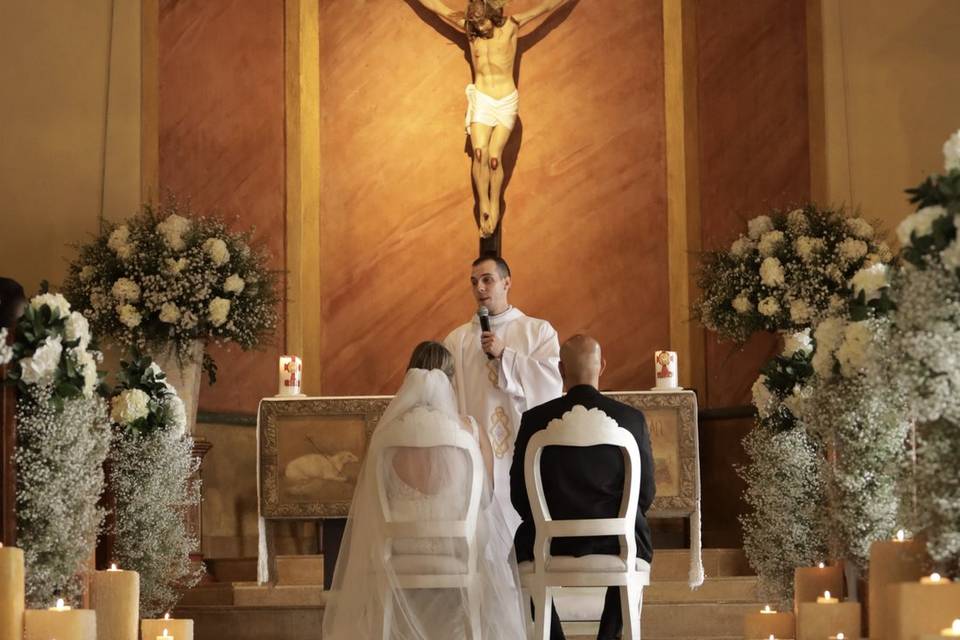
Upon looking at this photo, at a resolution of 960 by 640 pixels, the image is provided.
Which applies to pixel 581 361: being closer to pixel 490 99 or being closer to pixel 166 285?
pixel 166 285

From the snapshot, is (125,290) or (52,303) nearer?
(52,303)

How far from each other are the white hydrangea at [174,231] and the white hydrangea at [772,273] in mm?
3342

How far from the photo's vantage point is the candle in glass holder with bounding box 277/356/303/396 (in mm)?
9039

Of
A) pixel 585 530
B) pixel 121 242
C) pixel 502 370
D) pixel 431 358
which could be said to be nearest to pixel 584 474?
pixel 585 530

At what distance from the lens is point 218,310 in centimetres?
905

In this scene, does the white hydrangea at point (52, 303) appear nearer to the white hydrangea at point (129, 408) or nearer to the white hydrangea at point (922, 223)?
the white hydrangea at point (129, 408)

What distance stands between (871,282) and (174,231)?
4.97 metres

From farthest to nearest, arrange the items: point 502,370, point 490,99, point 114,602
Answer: point 490,99 < point 502,370 < point 114,602

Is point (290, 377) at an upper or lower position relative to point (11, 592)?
upper

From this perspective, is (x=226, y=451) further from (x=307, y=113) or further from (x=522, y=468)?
(x=522, y=468)

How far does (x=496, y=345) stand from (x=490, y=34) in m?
3.74

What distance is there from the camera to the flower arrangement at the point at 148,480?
6945mm

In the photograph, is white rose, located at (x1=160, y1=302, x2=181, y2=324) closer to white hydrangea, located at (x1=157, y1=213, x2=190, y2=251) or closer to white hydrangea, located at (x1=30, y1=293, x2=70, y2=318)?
white hydrangea, located at (x1=157, y1=213, x2=190, y2=251)

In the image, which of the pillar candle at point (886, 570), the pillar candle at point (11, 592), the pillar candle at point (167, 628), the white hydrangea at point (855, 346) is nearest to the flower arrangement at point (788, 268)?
the white hydrangea at point (855, 346)
